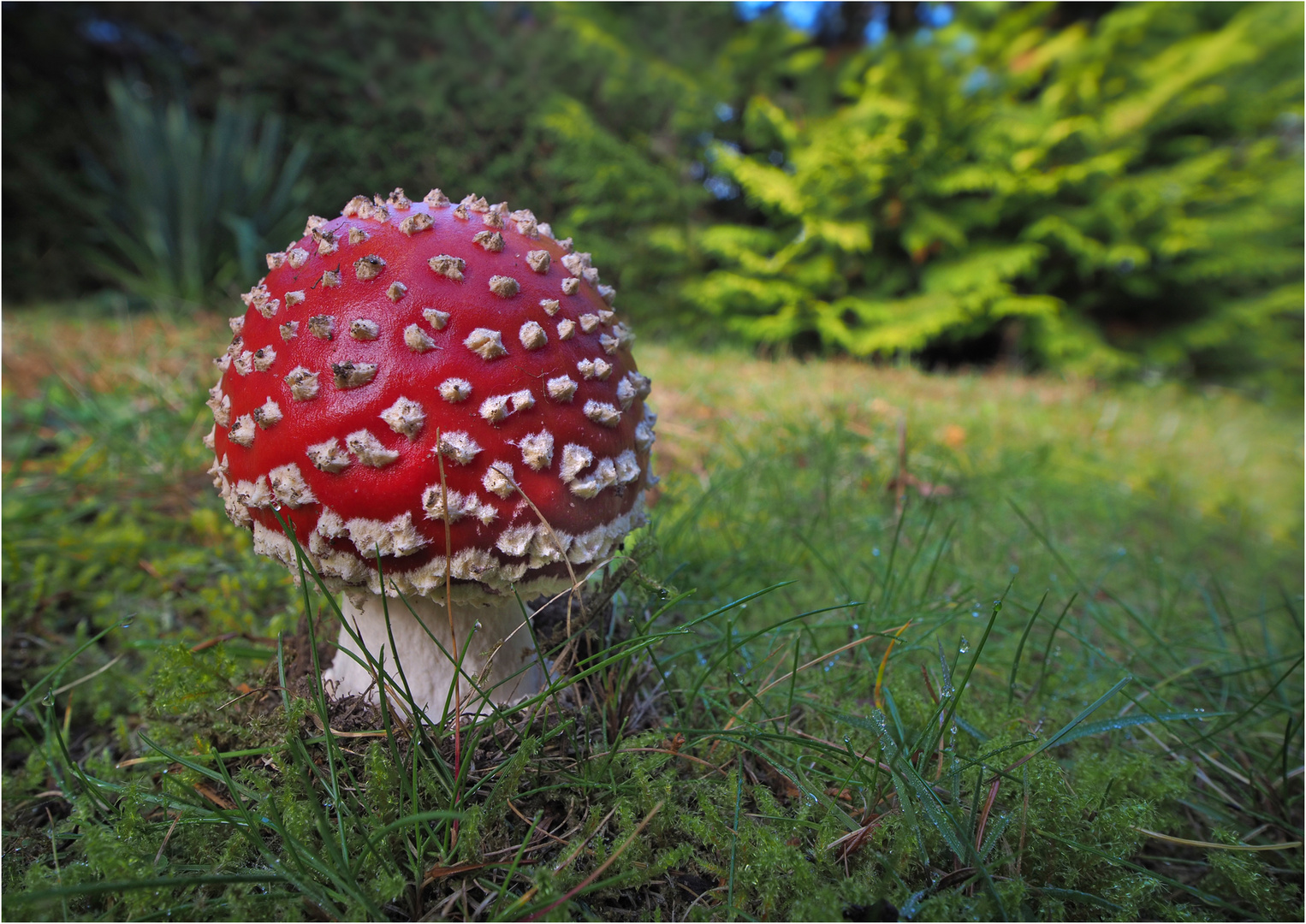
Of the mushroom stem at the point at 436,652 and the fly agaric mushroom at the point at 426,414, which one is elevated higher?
the fly agaric mushroom at the point at 426,414

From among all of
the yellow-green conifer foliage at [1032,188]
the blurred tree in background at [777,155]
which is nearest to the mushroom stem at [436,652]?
the blurred tree in background at [777,155]

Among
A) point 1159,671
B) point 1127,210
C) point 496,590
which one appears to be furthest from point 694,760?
point 1127,210

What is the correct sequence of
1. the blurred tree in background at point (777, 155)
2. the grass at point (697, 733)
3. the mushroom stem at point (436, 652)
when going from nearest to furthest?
1. the grass at point (697, 733)
2. the mushroom stem at point (436, 652)
3. the blurred tree in background at point (777, 155)

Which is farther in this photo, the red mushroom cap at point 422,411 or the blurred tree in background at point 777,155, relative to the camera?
the blurred tree in background at point 777,155

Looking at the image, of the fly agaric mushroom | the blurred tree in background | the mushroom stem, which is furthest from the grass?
the blurred tree in background

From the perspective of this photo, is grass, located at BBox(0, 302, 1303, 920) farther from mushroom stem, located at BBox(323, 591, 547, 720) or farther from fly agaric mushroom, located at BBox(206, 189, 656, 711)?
fly agaric mushroom, located at BBox(206, 189, 656, 711)

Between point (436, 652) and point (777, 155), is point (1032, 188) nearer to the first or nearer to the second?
point (777, 155)

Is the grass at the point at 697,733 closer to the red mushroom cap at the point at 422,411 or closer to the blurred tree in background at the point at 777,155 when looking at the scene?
the red mushroom cap at the point at 422,411
